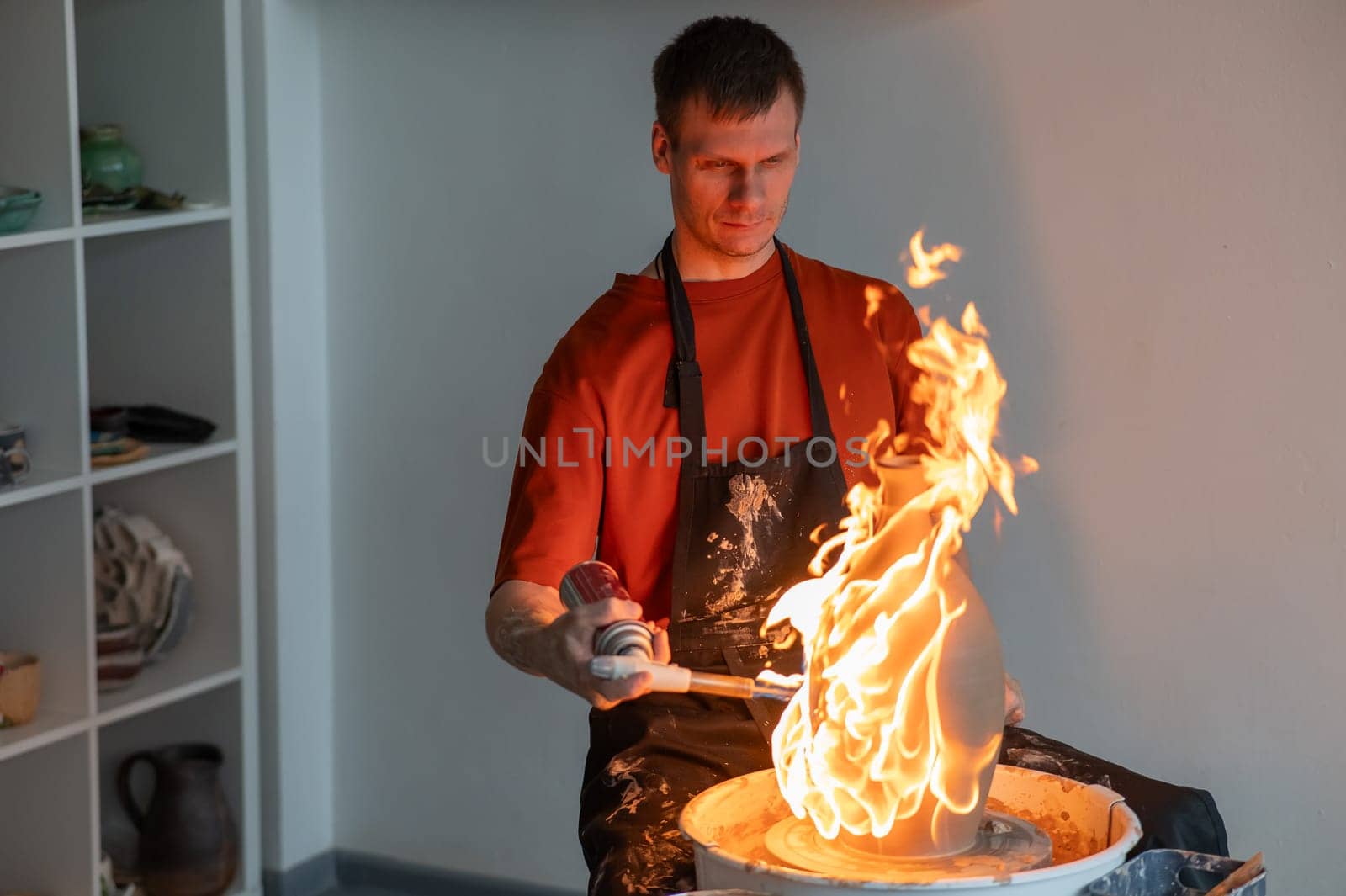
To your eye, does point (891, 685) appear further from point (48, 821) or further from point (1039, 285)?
point (48, 821)

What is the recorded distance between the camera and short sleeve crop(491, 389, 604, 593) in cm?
188

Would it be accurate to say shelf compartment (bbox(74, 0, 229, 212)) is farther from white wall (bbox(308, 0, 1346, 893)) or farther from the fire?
the fire

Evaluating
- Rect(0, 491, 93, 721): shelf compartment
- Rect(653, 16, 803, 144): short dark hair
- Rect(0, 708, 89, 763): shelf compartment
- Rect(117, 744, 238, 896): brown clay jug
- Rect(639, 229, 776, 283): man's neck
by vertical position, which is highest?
Rect(653, 16, 803, 144): short dark hair

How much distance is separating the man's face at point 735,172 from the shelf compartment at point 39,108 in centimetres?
106

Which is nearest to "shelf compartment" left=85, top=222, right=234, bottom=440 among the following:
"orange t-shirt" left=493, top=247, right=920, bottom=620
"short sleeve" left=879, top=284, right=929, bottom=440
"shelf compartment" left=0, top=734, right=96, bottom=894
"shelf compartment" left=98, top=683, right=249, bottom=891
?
"shelf compartment" left=98, top=683, right=249, bottom=891

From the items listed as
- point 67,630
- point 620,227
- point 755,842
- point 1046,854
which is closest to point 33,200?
point 67,630

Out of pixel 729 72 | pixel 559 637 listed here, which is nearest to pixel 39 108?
pixel 729 72

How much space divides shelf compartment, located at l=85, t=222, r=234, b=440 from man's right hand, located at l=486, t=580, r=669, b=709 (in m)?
1.18

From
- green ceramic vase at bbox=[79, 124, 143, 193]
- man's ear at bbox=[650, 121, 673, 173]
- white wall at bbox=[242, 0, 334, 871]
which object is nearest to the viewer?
man's ear at bbox=[650, 121, 673, 173]

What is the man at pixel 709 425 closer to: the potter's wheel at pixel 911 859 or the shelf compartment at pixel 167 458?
the potter's wheel at pixel 911 859

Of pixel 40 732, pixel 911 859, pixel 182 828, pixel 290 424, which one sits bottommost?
pixel 182 828

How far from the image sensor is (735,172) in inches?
77.0

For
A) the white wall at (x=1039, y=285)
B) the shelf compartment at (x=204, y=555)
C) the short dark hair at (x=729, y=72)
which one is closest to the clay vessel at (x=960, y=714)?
→ the short dark hair at (x=729, y=72)

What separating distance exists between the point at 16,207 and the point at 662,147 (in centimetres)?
107
